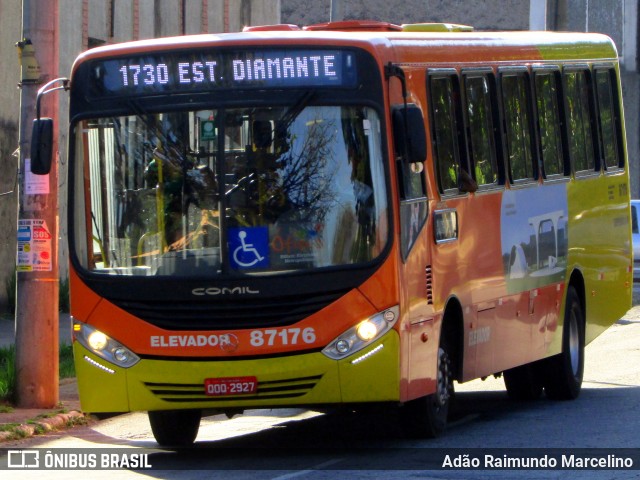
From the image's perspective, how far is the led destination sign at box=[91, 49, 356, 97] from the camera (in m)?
10.4

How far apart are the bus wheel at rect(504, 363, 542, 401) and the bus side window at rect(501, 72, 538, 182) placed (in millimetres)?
2031

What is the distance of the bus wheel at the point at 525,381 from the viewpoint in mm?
14578

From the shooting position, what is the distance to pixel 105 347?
1051cm

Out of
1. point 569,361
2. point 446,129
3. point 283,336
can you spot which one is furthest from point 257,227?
point 569,361

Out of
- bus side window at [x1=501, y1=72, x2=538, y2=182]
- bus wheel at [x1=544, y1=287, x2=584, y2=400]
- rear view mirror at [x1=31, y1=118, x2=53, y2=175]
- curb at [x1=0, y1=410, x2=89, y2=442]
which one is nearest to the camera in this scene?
rear view mirror at [x1=31, y1=118, x2=53, y2=175]

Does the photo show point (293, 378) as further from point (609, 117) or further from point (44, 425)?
point (609, 117)

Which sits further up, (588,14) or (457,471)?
(588,14)

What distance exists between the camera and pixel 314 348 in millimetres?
10117


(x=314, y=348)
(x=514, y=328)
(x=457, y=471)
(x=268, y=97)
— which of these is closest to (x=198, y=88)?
(x=268, y=97)

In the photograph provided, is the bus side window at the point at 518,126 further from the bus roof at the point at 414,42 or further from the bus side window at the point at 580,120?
the bus side window at the point at 580,120

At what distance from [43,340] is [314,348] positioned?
453 centimetres

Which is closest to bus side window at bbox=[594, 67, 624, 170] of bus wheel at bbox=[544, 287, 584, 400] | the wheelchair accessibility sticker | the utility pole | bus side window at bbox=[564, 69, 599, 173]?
bus side window at bbox=[564, 69, 599, 173]

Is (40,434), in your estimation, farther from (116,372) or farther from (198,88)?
(198,88)

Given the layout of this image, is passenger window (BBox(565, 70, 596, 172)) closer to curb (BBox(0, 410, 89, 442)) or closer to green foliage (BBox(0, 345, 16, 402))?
curb (BBox(0, 410, 89, 442))
